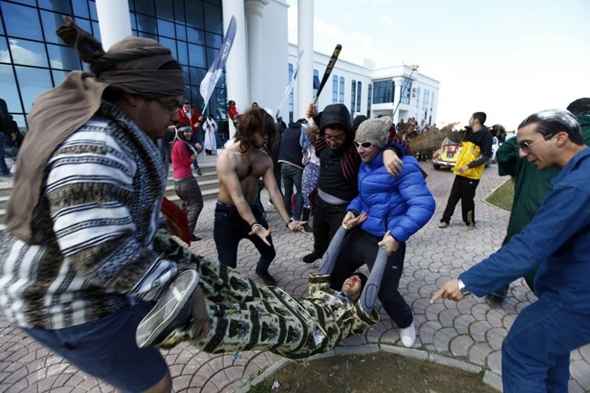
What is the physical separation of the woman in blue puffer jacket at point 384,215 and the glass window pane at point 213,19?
1669 cm

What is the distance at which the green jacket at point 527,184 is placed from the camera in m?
2.29

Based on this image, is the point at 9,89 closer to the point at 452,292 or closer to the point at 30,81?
the point at 30,81

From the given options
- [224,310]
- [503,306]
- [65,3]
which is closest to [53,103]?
[224,310]

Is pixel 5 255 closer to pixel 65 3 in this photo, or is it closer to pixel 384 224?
pixel 384 224

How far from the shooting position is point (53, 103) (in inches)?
38.1

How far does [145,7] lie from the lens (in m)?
13.4

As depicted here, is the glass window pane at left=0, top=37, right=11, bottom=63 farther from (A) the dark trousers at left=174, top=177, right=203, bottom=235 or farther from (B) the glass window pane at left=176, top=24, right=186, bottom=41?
(A) the dark trousers at left=174, top=177, right=203, bottom=235

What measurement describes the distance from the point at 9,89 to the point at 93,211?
14398 mm

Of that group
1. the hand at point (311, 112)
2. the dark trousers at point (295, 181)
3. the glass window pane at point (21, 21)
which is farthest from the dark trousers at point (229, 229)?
the glass window pane at point (21, 21)

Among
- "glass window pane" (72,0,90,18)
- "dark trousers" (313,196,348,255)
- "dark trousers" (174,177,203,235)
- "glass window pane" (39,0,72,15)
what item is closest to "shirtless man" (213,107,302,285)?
"dark trousers" (313,196,348,255)

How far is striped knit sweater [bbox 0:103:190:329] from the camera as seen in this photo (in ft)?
2.86

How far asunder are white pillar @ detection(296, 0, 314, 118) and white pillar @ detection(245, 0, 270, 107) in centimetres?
244

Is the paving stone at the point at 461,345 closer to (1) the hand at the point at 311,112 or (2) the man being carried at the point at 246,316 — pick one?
(2) the man being carried at the point at 246,316

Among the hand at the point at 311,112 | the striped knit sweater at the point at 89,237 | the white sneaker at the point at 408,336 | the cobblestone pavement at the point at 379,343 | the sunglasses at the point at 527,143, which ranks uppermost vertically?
the hand at the point at 311,112
